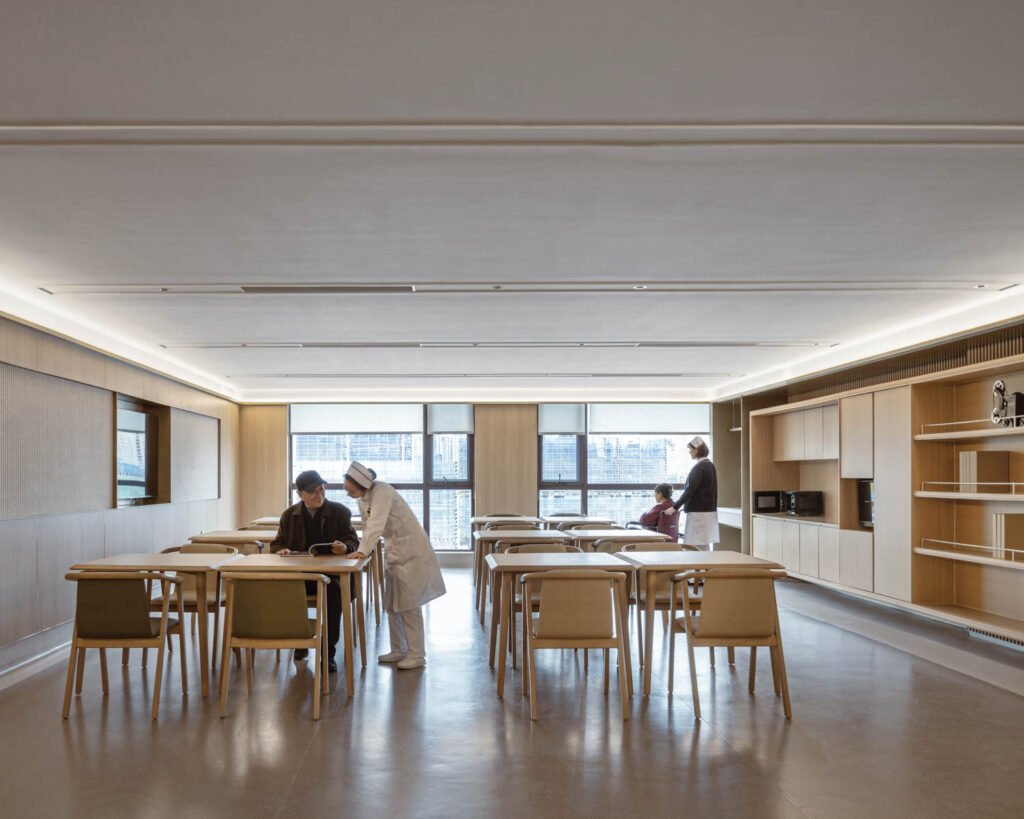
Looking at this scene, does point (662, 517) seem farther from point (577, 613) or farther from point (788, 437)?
point (577, 613)

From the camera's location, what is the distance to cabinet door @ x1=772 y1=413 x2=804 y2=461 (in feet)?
35.2

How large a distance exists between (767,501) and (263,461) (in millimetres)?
7545

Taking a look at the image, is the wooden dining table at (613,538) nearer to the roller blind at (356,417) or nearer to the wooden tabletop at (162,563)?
the wooden tabletop at (162,563)

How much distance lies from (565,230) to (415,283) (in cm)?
158

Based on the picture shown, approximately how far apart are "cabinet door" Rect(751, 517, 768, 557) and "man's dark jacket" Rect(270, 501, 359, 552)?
21.9ft

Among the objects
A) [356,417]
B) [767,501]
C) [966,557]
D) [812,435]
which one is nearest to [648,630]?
[966,557]

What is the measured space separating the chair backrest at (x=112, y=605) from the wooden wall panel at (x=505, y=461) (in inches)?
347

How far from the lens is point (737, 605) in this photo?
485cm

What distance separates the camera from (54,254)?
5.23m

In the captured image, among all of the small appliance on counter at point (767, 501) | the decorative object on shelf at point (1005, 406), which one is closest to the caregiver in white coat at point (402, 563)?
the decorative object on shelf at point (1005, 406)

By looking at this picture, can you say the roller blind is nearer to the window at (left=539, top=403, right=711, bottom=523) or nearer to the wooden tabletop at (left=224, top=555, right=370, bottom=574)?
the window at (left=539, top=403, right=711, bottom=523)
